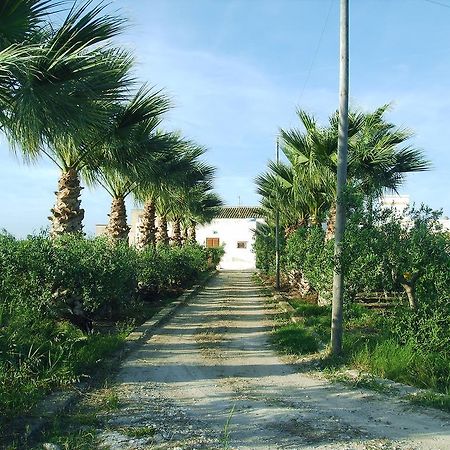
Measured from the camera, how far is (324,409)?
618 centimetres

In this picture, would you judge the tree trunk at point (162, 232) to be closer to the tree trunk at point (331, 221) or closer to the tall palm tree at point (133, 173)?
the tall palm tree at point (133, 173)

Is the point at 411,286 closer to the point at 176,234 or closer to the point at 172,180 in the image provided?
the point at 172,180

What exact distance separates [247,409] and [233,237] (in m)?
51.8

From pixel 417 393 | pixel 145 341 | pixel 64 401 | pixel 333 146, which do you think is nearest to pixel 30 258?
pixel 145 341

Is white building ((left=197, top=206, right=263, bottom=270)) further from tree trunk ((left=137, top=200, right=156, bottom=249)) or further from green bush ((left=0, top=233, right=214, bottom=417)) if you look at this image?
green bush ((left=0, top=233, right=214, bottom=417))

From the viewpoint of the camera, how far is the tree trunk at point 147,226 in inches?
823

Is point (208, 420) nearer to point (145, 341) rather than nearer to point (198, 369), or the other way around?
point (198, 369)

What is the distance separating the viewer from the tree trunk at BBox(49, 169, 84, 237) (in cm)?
1246

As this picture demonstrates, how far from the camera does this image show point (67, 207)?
12453 millimetres

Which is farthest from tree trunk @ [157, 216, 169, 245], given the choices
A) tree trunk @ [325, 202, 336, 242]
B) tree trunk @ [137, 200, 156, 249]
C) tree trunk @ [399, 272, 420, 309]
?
tree trunk @ [399, 272, 420, 309]

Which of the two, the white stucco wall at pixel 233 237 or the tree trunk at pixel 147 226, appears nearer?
the tree trunk at pixel 147 226

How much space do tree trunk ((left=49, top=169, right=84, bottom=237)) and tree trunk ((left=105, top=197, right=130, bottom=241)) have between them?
396cm

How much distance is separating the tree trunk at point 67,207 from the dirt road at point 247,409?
3.69 meters

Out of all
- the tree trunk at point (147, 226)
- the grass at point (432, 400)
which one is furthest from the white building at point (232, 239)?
the grass at point (432, 400)
